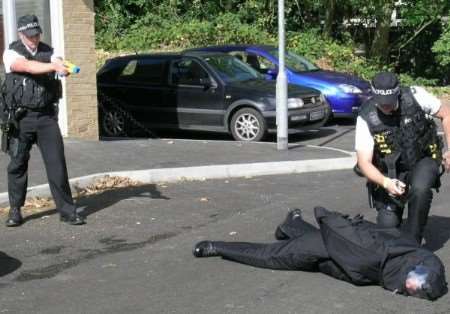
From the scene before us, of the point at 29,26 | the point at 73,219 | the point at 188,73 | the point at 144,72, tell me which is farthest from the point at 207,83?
the point at 29,26

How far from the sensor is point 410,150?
5.96 metres

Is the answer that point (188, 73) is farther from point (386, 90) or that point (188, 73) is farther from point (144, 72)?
point (386, 90)

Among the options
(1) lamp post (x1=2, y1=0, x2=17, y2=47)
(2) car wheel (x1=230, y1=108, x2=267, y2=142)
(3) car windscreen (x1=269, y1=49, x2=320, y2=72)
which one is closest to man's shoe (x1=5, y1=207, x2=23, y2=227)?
(1) lamp post (x1=2, y1=0, x2=17, y2=47)

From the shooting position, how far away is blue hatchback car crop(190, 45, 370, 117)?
597 inches

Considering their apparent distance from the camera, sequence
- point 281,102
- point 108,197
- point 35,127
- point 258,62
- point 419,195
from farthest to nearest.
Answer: point 258,62 < point 281,102 < point 108,197 < point 35,127 < point 419,195

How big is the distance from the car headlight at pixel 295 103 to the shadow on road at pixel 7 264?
736cm

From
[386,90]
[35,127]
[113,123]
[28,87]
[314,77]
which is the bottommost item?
[113,123]

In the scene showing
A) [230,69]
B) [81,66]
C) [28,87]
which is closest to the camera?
[28,87]

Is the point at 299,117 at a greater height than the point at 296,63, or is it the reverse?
the point at 296,63

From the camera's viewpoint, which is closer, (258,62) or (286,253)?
(286,253)

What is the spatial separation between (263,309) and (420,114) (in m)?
1.98

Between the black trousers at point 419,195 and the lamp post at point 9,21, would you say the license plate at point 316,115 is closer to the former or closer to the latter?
the lamp post at point 9,21

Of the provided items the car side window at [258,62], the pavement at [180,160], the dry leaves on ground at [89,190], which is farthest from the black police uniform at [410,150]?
the car side window at [258,62]

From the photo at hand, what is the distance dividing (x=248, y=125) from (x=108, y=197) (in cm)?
485
